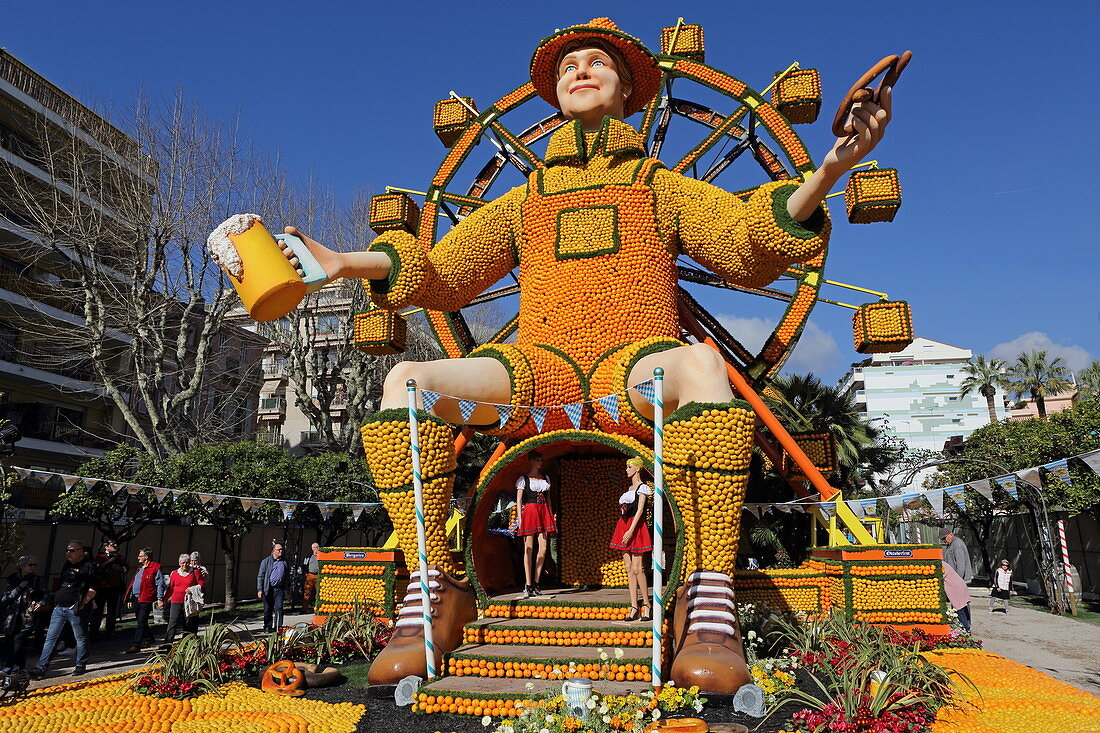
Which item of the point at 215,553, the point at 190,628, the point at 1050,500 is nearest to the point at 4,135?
the point at 215,553

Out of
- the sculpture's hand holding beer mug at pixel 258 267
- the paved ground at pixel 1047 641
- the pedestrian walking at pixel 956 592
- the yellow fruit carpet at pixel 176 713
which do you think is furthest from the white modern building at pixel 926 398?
the sculpture's hand holding beer mug at pixel 258 267

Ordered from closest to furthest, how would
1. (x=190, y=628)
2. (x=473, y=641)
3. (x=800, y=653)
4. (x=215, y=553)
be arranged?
(x=473, y=641), (x=800, y=653), (x=190, y=628), (x=215, y=553)

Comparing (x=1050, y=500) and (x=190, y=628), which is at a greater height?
(x=1050, y=500)

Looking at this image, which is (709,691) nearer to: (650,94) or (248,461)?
(650,94)

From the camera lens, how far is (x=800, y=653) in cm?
640

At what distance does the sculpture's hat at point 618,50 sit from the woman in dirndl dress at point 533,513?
4034 mm

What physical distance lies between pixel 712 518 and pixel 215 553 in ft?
51.6

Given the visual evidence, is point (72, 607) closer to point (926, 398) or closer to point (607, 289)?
point (607, 289)

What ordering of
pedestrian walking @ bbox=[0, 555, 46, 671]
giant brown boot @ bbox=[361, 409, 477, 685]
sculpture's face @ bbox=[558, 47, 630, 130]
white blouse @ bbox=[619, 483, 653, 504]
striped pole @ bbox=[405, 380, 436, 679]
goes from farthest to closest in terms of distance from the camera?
sculpture's face @ bbox=[558, 47, 630, 130] → pedestrian walking @ bbox=[0, 555, 46, 671] → white blouse @ bbox=[619, 483, 653, 504] → giant brown boot @ bbox=[361, 409, 477, 685] → striped pole @ bbox=[405, 380, 436, 679]

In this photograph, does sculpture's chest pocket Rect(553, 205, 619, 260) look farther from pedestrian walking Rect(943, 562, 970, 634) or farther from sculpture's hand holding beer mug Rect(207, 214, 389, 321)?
pedestrian walking Rect(943, 562, 970, 634)

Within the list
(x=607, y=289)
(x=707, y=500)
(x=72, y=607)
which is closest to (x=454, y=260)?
A: (x=607, y=289)

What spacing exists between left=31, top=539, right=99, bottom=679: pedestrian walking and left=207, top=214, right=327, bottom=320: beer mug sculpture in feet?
15.4

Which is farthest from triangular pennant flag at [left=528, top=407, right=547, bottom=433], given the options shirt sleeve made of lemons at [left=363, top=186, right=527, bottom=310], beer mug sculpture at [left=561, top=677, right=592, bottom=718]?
beer mug sculpture at [left=561, top=677, right=592, bottom=718]

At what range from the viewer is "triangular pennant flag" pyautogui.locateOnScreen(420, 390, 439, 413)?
218 inches
